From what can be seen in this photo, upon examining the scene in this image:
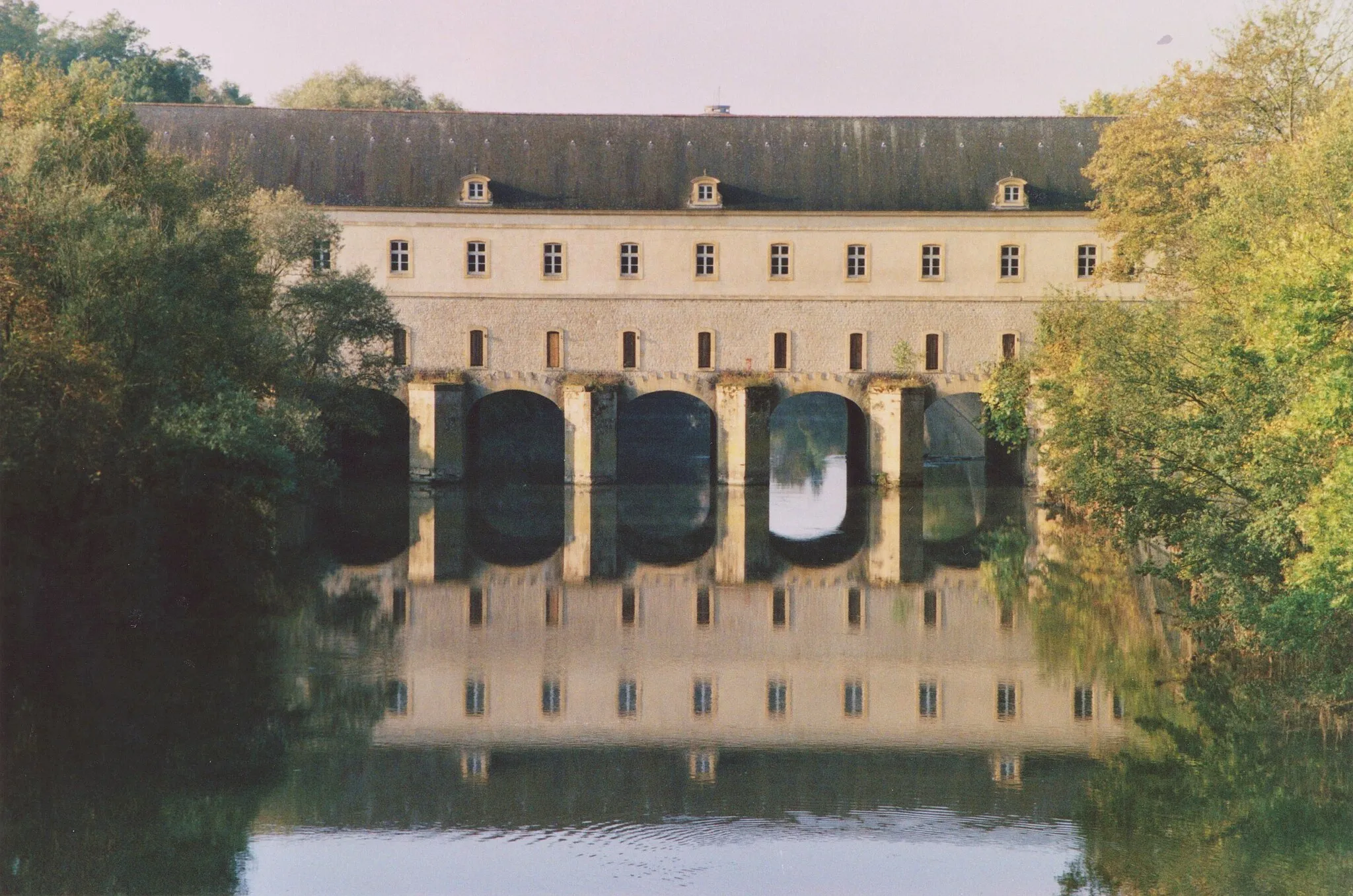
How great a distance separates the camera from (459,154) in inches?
1831

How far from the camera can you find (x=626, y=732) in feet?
58.3

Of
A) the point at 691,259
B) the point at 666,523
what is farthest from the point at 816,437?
the point at 666,523

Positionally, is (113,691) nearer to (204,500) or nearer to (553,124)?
(204,500)

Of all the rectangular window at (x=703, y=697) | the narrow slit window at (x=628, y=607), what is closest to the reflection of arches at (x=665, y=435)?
the narrow slit window at (x=628, y=607)

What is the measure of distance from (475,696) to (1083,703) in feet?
23.2

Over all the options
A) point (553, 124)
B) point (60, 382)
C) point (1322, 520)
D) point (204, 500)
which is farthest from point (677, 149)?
point (1322, 520)

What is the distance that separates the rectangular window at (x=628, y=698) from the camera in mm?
18875

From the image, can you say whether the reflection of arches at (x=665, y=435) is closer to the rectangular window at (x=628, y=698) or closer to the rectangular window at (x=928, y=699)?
the rectangular window at (x=628, y=698)

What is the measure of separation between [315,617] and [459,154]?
81.4 ft

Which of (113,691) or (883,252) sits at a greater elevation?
(883,252)

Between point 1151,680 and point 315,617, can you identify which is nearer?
point 1151,680

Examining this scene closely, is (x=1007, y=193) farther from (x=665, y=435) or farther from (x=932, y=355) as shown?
(x=665, y=435)

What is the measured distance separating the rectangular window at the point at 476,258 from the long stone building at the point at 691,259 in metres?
0.05

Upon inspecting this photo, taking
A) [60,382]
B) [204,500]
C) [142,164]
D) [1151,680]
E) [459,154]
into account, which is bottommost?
[1151,680]
